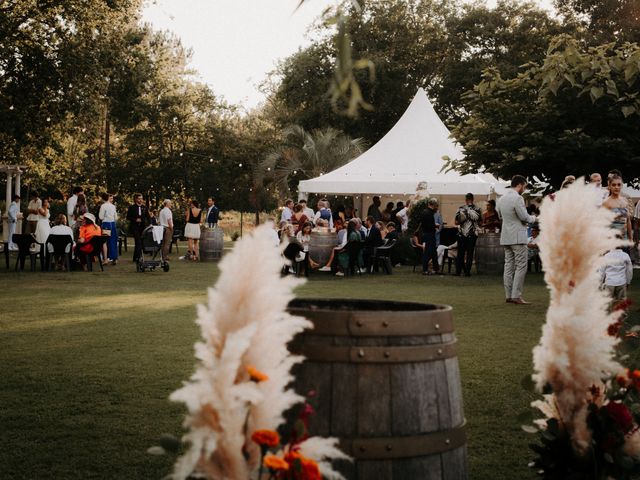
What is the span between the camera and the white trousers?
14.8 metres

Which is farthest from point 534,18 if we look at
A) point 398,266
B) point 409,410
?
point 409,410

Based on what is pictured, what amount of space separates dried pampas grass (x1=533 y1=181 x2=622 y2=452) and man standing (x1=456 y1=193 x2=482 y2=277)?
18.6 meters

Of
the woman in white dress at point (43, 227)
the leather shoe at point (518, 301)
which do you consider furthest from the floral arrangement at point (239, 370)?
the woman in white dress at point (43, 227)

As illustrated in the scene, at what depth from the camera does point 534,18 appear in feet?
152

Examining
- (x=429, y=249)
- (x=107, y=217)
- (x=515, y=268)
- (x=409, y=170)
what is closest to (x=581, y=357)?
(x=515, y=268)

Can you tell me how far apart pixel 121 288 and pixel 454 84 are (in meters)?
33.7

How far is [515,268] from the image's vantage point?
1523 cm

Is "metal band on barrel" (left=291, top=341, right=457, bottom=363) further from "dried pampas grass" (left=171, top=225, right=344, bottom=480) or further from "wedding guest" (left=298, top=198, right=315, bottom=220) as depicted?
"wedding guest" (left=298, top=198, right=315, bottom=220)

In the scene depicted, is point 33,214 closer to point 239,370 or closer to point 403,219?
point 403,219

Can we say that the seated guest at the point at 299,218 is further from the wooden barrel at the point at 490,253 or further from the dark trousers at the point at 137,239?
the wooden barrel at the point at 490,253

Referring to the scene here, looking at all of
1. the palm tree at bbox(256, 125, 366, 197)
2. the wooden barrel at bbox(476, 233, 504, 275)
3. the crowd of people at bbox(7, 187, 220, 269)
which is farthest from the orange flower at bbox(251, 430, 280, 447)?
the palm tree at bbox(256, 125, 366, 197)

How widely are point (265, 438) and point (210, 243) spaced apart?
25.5 meters

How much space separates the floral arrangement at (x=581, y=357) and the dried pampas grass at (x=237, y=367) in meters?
1.19

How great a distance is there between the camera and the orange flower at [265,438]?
2.25 meters
